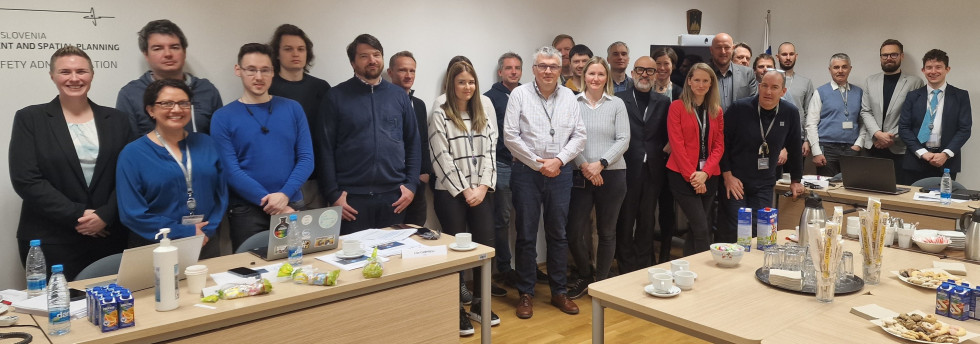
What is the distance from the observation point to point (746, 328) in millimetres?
1881

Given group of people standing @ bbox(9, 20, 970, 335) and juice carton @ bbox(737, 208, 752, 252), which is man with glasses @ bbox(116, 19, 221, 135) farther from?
juice carton @ bbox(737, 208, 752, 252)

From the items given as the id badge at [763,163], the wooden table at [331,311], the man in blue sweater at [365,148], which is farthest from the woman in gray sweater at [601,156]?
the wooden table at [331,311]

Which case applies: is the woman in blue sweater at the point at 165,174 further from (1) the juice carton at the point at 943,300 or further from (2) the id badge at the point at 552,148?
(1) the juice carton at the point at 943,300

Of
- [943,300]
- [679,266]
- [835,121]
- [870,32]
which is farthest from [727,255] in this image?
[870,32]

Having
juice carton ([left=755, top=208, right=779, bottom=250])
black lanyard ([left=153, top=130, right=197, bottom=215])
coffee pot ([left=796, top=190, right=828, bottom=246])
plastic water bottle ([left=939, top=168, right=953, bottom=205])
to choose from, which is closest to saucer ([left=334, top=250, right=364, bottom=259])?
black lanyard ([left=153, top=130, right=197, bottom=215])

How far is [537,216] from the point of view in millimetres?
4141

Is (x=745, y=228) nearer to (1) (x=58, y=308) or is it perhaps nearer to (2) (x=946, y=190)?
(2) (x=946, y=190)

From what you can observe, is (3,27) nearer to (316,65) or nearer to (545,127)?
(316,65)

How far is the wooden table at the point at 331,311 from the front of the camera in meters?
2.05

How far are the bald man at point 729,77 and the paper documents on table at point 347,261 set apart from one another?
346cm

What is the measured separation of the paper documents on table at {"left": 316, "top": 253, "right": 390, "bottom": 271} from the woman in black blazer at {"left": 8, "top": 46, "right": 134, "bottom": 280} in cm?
114

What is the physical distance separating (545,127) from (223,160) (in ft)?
6.08

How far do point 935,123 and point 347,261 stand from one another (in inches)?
209

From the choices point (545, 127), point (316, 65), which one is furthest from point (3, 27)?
point (545, 127)
